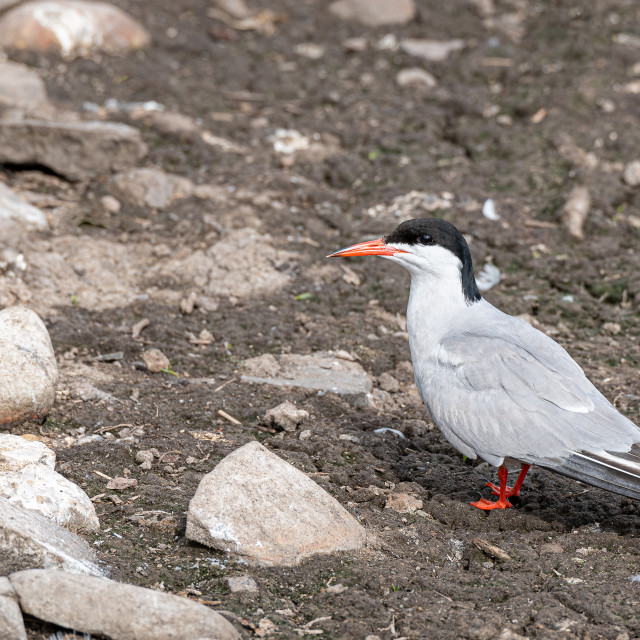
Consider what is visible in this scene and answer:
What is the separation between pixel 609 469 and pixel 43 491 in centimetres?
264

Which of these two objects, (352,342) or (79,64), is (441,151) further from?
(79,64)

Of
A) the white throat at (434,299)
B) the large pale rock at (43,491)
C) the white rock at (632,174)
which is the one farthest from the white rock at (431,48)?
the large pale rock at (43,491)

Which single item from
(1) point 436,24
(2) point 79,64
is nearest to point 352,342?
(2) point 79,64

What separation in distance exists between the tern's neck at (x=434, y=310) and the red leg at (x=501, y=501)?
771 mm

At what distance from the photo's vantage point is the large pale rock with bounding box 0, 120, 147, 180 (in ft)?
24.1

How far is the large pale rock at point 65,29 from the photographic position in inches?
364

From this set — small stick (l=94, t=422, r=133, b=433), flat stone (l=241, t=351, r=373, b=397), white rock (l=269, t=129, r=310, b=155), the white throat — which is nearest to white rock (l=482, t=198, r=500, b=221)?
white rock (l=269, t=129, r=310, b=155)

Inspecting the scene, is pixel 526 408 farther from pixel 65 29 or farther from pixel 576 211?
pixel 65 29

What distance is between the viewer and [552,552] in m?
4.01

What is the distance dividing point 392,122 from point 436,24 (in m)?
2.64

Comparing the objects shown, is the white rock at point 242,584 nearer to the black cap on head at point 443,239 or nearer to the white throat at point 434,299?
the white throat at point 434,299

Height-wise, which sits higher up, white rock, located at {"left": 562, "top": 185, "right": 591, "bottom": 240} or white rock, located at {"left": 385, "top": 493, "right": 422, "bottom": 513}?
white rock, located at {"left": 562, "top": 185, "right": 591, "bottom": 240}

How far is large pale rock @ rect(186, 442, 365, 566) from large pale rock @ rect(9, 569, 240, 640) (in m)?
0.63

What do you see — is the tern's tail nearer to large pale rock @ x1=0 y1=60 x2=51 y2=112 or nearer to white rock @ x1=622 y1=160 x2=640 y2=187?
white rock @ x1=622 y1=160 x2=640 y2=187
